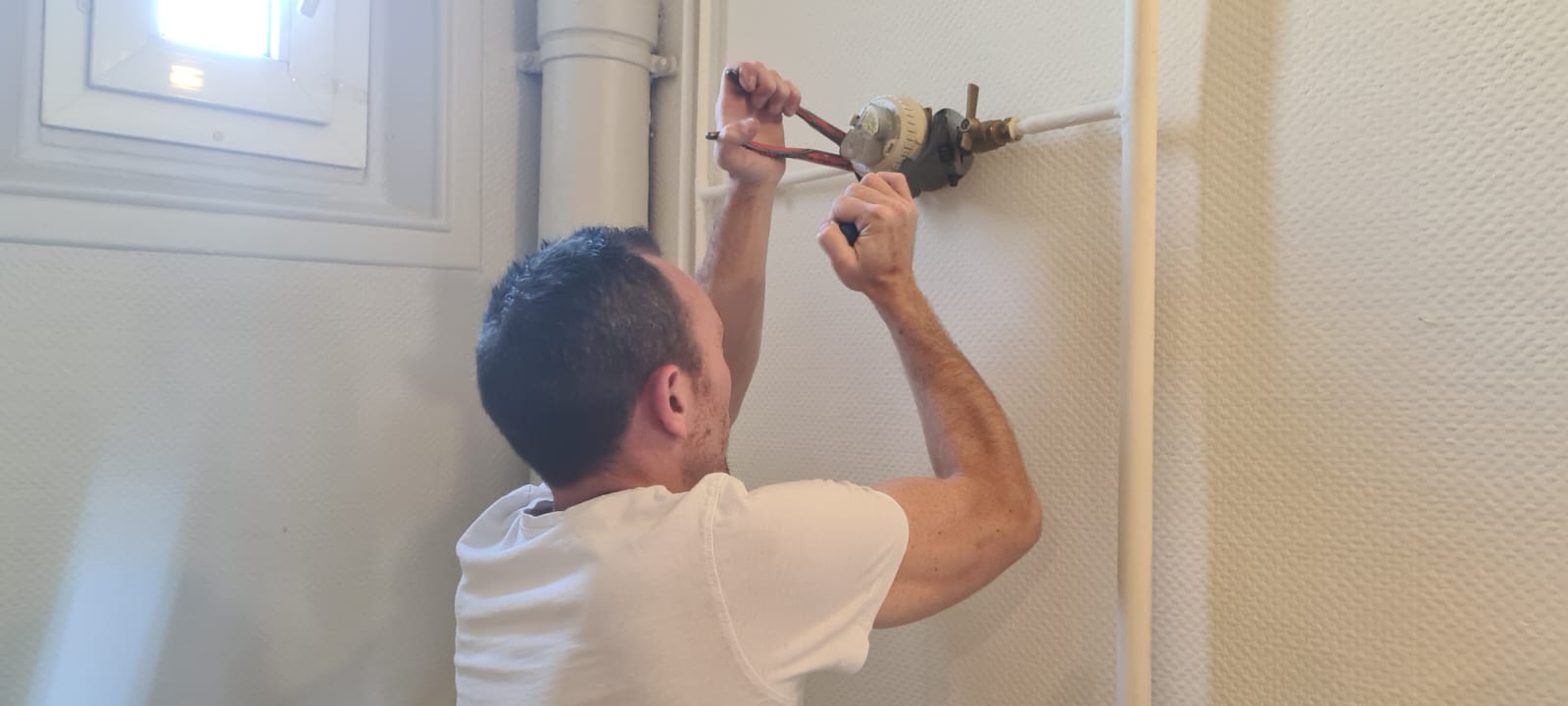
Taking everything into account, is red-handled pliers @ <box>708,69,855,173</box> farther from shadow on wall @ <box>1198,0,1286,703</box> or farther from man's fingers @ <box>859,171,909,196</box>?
shadow on wall @ <box>1198,0,1286,703</box>

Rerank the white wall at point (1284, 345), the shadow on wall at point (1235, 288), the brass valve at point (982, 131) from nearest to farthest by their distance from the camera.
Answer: the white wall at point (1284, 345)
the shadow on wall at point (1235, 288)
the brass valve at point (982, 131)

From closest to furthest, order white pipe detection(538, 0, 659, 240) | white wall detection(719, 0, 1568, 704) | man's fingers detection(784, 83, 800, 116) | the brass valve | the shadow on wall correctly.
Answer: white wall detection(719, 0, 1568, 704), the shadow on wall, the brass valve, man's fingers detection(784, 83, 800, 116), white pipe detection(538, 0, 659, 240)

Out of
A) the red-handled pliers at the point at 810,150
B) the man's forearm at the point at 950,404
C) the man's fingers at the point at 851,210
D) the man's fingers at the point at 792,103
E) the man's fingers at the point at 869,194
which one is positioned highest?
the man's fingers at the point at 792,103

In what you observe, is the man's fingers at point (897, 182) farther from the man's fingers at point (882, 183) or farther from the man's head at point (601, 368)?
the man's head at point (601, 368)

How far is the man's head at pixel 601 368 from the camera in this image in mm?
684

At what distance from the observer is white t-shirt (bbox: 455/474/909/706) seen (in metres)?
0.62

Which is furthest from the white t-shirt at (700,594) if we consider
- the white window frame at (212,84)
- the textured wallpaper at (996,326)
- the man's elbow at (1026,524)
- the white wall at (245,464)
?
the white window frame at (212,84)

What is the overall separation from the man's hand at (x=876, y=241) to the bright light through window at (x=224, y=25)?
0.77 meters

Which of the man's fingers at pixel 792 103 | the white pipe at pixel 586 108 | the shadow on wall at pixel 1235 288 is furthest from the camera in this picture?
the white pipe at pixel 586 108

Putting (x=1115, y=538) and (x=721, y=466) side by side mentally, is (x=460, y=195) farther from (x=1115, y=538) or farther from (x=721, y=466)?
(x=1115, y=538)

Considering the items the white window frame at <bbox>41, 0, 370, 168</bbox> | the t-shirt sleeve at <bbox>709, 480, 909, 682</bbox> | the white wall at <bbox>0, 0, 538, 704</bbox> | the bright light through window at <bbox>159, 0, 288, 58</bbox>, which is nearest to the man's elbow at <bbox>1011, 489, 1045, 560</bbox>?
the t-shirt sleeve at <bbox>709, 480, 909, 682</bbox>

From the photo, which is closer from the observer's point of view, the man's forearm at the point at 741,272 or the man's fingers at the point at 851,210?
the man's fingers at the point at 851,210

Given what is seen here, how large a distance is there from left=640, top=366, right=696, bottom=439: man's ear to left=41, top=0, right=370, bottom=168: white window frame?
2.10 feet

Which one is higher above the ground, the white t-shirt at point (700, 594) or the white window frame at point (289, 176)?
the white window frame at point (289, 176)
